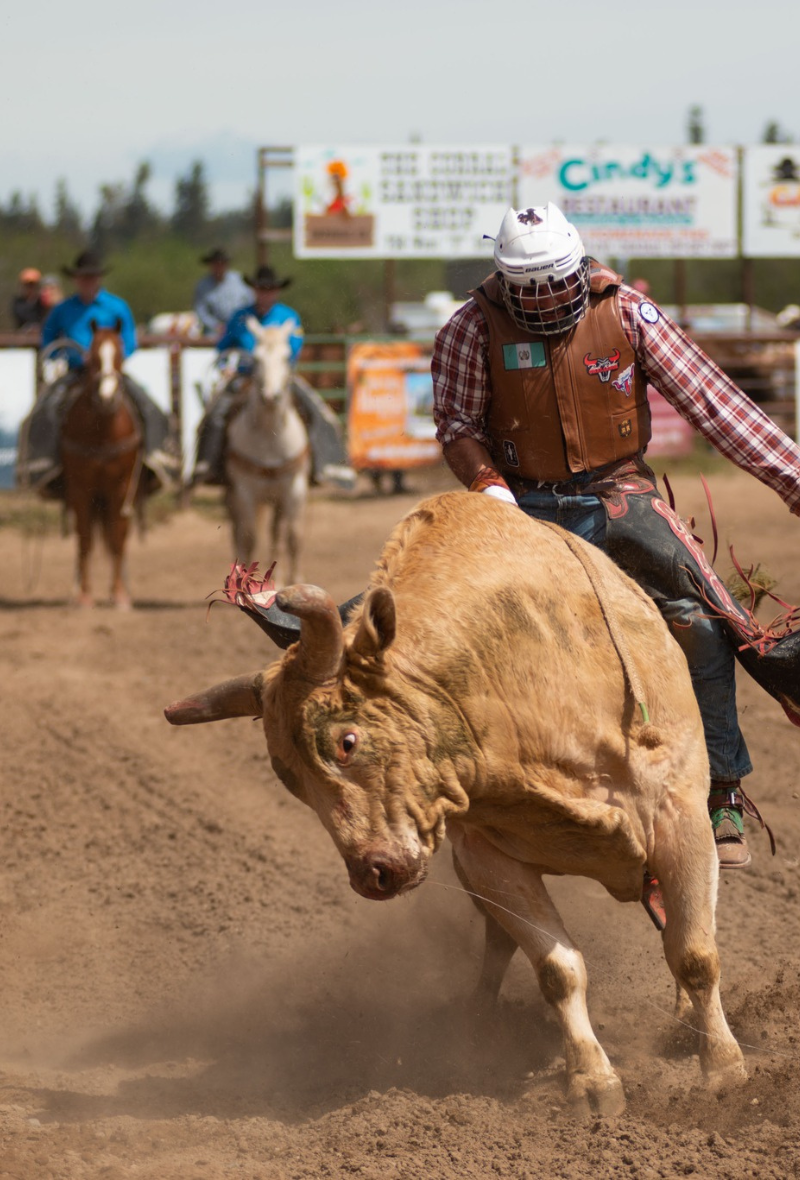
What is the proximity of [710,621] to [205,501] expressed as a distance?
14552 millimetres

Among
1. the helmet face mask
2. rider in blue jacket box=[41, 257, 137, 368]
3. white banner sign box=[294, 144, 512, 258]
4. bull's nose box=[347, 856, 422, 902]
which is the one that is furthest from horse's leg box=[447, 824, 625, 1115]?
white banner sign box=[294, 144, 512, 258]

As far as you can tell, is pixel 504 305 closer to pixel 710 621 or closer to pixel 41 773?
pixel 710 621

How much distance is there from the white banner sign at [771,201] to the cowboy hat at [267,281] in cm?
1115

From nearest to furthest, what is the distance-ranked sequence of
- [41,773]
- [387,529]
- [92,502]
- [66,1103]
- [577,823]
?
[577,823]
[66,1103]
[41,773]
[92,502]
[387,529]

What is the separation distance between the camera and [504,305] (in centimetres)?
429

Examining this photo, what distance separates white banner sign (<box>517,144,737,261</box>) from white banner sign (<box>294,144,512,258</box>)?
0.98 meters

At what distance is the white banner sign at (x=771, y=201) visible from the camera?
22281mm

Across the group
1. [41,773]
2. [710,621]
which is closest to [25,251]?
[41,773]

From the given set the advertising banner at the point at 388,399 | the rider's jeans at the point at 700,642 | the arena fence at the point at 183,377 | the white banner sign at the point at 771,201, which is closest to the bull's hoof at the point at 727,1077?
the rider's jeans at the point at 700,642

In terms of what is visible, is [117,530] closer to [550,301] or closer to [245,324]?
[245,324]

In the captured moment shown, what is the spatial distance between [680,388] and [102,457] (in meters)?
8.65

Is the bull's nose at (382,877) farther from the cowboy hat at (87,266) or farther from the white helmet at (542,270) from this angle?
the cowboy hat at (87,266)

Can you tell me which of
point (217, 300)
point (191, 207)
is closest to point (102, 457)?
point (217, 300)

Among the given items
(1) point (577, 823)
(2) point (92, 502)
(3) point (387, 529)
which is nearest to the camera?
(1) point (577, 823)
